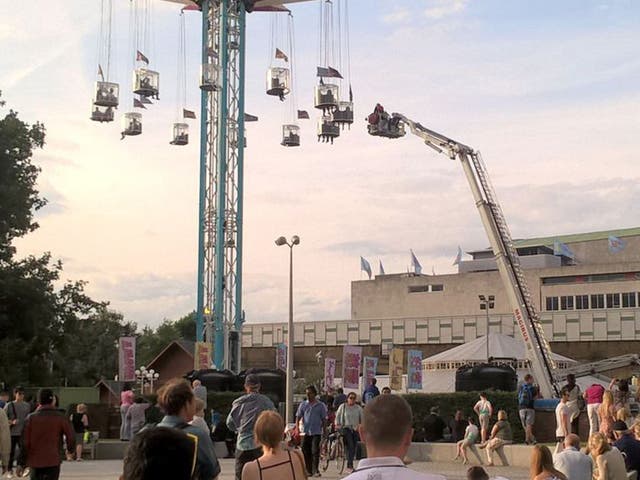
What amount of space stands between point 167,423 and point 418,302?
101 metres

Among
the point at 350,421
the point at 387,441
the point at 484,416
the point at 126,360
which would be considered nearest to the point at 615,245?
the point at 126,360

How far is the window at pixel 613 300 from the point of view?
95.1m

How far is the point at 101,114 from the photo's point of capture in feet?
164

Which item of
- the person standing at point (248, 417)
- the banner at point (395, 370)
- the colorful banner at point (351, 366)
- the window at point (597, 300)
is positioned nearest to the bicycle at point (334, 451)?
the person standing at point (248, 417)

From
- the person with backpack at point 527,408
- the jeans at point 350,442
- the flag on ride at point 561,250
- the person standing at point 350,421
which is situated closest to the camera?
the jeans at point 350,442

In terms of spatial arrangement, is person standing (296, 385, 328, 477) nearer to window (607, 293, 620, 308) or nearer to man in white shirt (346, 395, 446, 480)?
man in white shirt (346, 395, 446, 480)

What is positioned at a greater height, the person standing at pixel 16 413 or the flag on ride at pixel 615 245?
the flag on ride at pixel 615 245

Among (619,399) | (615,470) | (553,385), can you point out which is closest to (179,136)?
(553,385)

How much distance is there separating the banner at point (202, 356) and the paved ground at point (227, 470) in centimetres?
1505

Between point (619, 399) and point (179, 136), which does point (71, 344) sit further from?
point (619, 399)

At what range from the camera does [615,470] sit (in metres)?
12.6

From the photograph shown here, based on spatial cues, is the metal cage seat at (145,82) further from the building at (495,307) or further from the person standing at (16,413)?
the building at (495,307)

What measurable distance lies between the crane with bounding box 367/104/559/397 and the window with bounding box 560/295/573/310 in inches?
2490

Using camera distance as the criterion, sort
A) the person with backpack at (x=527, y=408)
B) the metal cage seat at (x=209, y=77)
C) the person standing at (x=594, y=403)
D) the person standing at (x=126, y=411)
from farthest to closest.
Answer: the metal cage seat at (x=209, y=77)
the person with backpack at (x=527, y=408)
the person standing at (x=126, y=411)
the person standing at (x=594, y=403)
